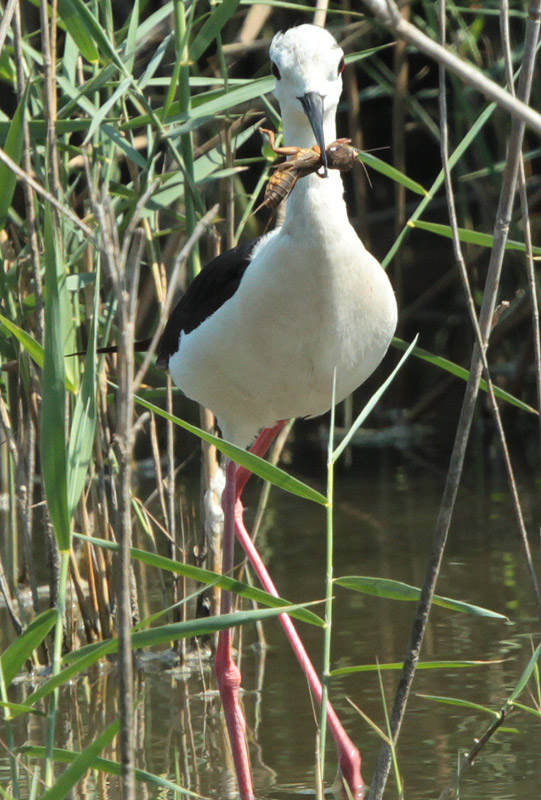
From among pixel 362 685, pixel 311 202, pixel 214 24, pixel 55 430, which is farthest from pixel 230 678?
pixel 214 24

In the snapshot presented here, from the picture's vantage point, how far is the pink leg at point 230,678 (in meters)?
2.52

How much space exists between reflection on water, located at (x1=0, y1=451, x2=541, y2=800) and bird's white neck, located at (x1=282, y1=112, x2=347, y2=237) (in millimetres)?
863

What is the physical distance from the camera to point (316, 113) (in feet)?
7.32

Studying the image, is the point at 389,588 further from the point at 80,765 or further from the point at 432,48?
the point at 432,48

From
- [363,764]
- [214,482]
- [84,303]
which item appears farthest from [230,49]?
[363,764]

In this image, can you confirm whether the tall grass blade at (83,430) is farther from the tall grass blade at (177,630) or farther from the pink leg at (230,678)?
the pink leg at (230,678)

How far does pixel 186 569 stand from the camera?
71.4 inches

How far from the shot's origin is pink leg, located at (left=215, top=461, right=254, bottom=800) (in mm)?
2521

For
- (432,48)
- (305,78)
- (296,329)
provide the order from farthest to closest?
(296,329) → (305,78) → (432,48)

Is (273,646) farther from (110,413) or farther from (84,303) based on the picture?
(84,303)

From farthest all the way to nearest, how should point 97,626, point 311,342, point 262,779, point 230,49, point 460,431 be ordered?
point 230,49, point 97,626, point 262,779, point 311,342, point 460,431

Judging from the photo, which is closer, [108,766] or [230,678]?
[108,766]

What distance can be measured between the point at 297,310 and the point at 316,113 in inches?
14.9

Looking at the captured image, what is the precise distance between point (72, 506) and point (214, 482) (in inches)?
59.6
